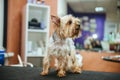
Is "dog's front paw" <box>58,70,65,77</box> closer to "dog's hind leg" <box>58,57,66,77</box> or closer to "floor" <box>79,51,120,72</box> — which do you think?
"dog's hind leg" <box>58,57,66,77</box>

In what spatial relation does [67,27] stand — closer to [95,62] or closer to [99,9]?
[95,62]

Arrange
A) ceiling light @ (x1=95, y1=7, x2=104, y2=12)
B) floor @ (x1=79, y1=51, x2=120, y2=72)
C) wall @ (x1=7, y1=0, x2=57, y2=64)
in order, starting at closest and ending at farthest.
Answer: wall @ (x1=7, y1=0, x2=57, y2=64) → floor @ (x1=79, y1=51, x2=120, y2=72) → ceiling light @ (x1=95, y1=7, x2=104, y2=12)

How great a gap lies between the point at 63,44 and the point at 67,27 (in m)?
0.13

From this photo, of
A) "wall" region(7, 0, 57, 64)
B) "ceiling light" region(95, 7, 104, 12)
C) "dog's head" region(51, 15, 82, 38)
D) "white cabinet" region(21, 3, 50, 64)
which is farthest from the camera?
"ceiling light" region(95, 7, 104, 12)

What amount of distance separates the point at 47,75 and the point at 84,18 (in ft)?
17.6

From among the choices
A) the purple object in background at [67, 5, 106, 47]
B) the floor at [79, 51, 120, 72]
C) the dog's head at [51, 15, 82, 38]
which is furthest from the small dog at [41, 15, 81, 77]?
the purple object in background at [67, 5, 106, 47]

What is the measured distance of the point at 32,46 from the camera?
3.71 metres

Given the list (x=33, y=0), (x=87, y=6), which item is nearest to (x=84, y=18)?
(x=87, y=6)

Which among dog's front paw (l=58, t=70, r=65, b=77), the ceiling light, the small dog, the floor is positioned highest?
the ceiling light

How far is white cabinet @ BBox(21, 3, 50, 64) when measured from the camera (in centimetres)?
345

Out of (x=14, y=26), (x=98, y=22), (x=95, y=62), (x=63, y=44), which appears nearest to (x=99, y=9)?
(x=98, y=22)

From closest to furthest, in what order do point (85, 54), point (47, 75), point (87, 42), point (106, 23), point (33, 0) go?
point (47, 75), point (33, 0), point (85, 54), point (87, 42), point (106, 23)

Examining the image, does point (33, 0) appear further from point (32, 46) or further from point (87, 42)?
point (87, 42)

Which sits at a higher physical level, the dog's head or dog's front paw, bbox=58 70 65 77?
the dog's head
